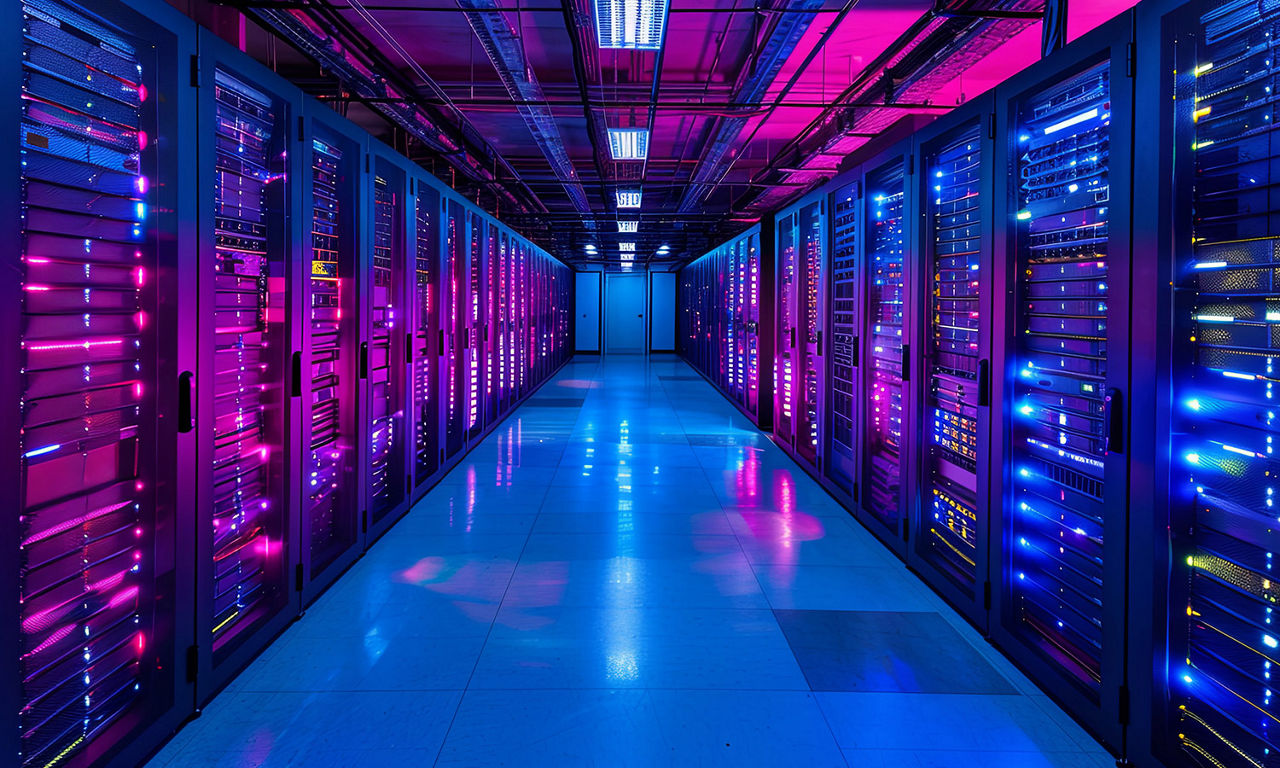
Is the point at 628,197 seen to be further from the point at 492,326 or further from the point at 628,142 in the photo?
the point at 628,142

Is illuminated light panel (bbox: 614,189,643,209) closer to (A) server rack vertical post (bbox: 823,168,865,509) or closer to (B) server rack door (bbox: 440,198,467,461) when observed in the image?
(B) server rack door (bbox: 440,198,467,461)

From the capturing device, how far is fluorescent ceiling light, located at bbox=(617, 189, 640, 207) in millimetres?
9289

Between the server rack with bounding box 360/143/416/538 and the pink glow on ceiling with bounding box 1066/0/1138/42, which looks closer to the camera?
the server rack with bounding box 360/143/416/538

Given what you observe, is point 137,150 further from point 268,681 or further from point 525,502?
point 525,502

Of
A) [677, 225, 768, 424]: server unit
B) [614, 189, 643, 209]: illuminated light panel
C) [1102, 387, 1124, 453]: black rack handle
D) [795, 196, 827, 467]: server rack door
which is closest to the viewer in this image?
[1102, 387, 1124, 453]: black rack handle

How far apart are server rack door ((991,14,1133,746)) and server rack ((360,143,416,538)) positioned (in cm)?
327

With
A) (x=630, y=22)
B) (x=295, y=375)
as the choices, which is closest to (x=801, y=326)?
(x=630, y=22)

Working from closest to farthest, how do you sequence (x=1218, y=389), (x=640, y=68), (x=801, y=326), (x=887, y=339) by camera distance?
1. (x=1218, y=389)
2. (x=887, y=339)
3. (x=640, y=68)
4. (x=801, y=326)

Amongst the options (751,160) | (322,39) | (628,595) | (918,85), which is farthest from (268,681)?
(751,160)

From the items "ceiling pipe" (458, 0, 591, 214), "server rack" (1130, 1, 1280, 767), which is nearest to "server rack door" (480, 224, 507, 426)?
"ceiling pipe" (458, 0, 591, 214)

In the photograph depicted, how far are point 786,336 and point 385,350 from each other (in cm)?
459

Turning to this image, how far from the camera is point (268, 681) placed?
263 centimetres

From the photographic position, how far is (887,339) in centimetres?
443

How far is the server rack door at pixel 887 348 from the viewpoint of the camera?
404 cm
